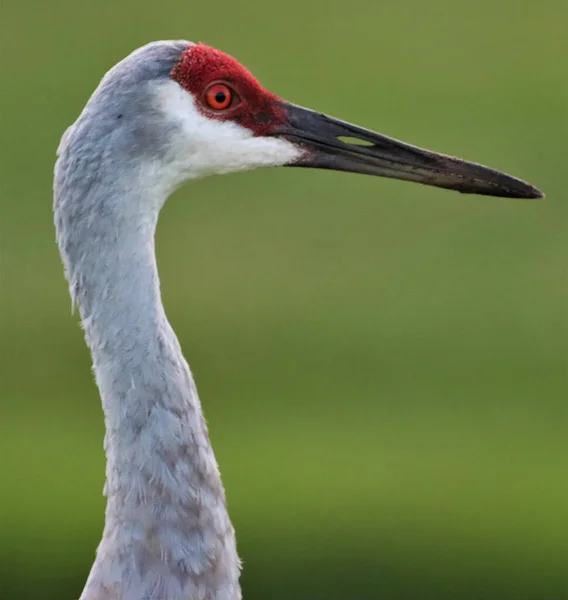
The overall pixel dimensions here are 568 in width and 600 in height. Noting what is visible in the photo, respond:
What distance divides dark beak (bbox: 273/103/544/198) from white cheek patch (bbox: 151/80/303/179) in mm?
41

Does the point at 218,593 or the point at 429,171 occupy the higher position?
the point at 429,171

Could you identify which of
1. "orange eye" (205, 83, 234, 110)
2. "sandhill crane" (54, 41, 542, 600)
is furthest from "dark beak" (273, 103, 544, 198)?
"sandhill crane" (54, 41, 542, 600)

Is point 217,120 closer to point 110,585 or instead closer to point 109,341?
point 109,341

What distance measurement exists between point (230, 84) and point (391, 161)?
276mm

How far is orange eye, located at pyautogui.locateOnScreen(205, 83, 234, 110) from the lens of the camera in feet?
5.64

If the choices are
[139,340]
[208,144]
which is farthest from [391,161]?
[139,340]

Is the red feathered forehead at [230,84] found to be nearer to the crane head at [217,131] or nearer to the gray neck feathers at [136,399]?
the crane head at [217,131]

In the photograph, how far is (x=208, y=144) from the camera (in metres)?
1.71

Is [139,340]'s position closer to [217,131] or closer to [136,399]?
[136,399]

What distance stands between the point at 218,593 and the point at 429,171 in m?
0.70

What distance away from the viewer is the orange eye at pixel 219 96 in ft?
5.64

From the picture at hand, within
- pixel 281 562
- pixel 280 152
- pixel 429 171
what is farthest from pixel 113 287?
pixel 281 562

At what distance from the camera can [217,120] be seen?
5.67ft

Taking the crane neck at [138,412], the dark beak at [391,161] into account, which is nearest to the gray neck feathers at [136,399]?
the crane neck at [138,412]
